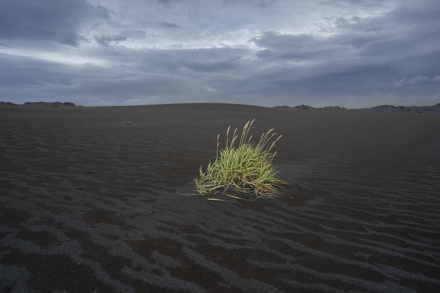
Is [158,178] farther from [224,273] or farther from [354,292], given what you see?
[354,292]

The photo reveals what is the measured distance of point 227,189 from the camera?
146 inches

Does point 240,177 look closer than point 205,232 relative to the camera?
No

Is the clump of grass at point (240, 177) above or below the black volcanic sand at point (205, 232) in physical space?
above

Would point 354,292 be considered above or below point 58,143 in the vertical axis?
below

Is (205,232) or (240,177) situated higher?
(240,177)

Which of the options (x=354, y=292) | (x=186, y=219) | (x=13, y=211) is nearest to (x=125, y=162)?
(x=13, y=211)

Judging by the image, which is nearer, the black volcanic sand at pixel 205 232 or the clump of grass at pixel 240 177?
the black volcanic sand at pixel 205 232

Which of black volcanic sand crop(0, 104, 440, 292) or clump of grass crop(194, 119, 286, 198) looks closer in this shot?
black volcanic sand crop(0, 104, 440, 292)

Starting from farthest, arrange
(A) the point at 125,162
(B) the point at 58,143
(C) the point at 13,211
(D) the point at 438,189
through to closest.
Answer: (B) the point at 58,143
(A) the point at 125,162
(D) the point at 438,189
(C) the point at 13,211

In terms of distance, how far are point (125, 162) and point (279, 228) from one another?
3622mm

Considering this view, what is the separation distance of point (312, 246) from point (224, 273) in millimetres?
889

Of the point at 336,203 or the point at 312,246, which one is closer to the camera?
the point at 312,246

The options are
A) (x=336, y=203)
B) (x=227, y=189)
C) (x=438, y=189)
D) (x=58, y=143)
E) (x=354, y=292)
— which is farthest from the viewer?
(x=58, y=143)

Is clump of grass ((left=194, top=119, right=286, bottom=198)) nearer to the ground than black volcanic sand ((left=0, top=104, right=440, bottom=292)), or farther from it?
farther from it
